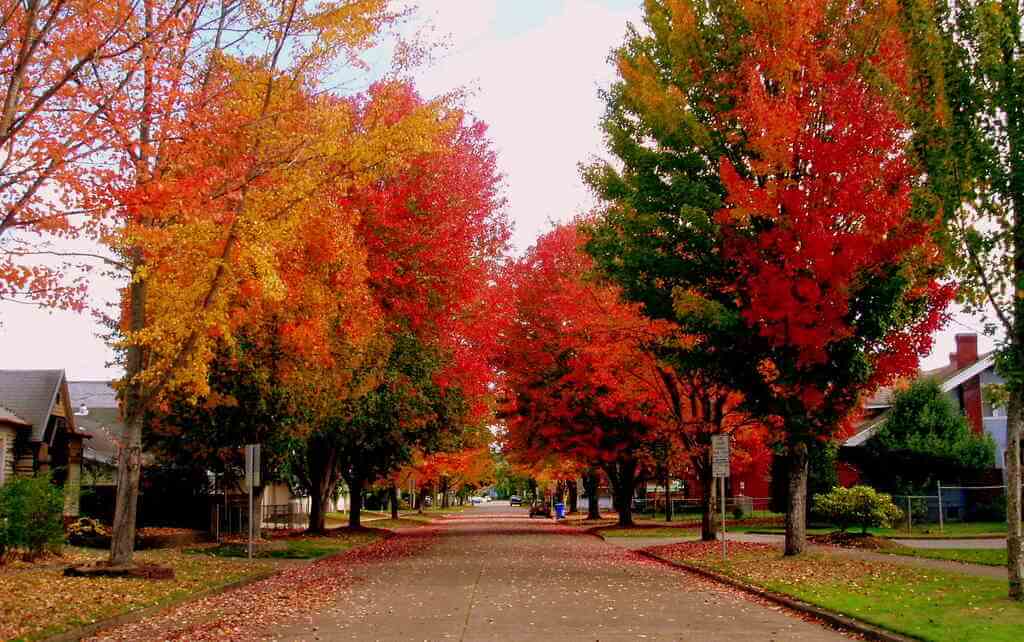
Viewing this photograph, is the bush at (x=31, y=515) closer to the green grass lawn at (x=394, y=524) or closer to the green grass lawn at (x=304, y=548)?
the green grass lawn at (x=304, y=548)

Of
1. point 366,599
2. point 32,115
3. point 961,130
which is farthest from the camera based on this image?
point 366,599

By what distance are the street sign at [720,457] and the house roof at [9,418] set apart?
Result: 19.3m

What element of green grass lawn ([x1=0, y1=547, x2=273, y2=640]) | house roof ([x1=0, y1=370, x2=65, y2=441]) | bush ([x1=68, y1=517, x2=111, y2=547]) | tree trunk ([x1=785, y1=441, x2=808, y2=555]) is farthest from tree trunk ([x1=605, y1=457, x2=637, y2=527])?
green grass lawn ([x1=0, y1=547, x2=273, y2=640])

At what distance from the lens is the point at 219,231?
17.0 metres

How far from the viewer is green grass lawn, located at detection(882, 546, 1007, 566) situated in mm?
20892

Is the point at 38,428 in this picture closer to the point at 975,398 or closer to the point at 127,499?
the point at 127,499

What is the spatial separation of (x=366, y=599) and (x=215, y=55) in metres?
9.07

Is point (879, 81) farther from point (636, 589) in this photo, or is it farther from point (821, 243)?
point (636, 589)

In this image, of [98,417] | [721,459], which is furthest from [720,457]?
[98,417]

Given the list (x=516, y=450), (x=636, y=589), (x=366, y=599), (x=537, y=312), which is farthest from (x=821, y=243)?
(x=516, y=450)

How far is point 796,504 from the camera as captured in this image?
75.6 ft

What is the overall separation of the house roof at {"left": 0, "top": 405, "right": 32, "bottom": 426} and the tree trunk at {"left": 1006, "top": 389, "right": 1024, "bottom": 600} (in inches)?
1000

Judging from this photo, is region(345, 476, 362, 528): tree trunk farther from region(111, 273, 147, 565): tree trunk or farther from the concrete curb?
region(111, 273, 147, 565): tree trunk

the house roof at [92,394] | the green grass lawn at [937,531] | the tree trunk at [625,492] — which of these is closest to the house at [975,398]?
the green grass lawn at [937,531]
